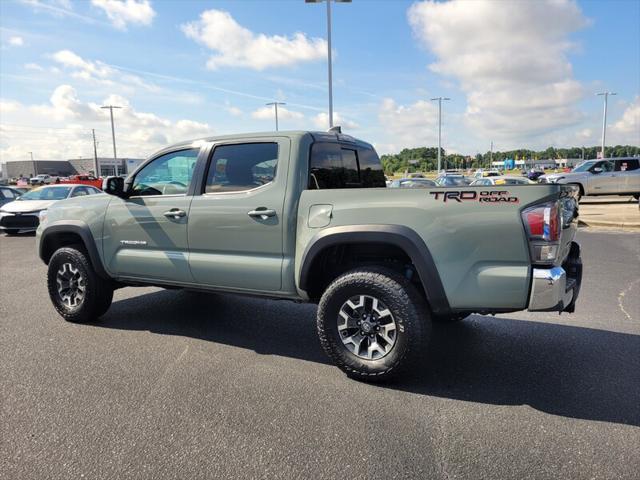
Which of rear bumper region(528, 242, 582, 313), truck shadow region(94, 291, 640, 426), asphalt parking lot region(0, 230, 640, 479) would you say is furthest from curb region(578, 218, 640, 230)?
rear bumper region(528, 242, 582, 313)

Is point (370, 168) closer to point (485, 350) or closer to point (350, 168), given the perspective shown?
point (350, 168)

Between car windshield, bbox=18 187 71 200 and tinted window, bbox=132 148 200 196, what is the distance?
38.0 feet

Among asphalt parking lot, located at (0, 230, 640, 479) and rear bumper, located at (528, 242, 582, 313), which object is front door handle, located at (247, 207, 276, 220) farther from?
rear bumper, located at (528, 242, 582, 313)

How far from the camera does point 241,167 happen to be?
4270 mm

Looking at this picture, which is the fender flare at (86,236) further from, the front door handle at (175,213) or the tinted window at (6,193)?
the tinted window at (6,193)

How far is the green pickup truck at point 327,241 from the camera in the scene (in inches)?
125

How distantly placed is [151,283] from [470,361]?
314 centimetres

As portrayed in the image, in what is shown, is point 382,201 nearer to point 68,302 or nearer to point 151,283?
point 151,283

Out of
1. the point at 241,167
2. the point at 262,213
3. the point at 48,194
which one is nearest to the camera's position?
the point at 262,213

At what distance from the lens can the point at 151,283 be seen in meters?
4.86

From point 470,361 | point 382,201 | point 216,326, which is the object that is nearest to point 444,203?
point 382,201

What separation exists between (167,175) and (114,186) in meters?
0.52

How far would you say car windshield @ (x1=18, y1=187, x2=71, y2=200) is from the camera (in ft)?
48.6

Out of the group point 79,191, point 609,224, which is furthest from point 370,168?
point 79,191
